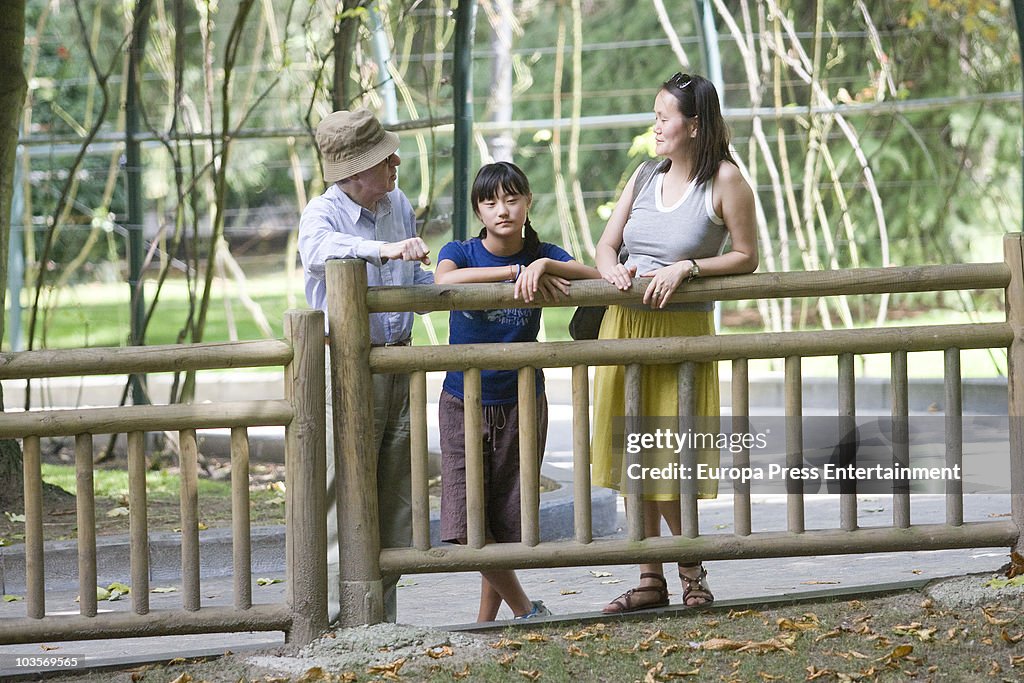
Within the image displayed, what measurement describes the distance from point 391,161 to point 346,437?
0.81 metres

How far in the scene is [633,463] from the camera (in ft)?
12.2

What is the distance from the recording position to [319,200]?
369 centimetres

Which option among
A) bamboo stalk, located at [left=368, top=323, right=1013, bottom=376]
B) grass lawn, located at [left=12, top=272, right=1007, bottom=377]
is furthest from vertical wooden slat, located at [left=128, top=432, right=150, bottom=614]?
grass lawn, located at [left=12, top=272, right=1007, bottom=377]

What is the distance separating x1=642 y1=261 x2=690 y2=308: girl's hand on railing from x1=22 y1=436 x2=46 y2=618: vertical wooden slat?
1733 mm

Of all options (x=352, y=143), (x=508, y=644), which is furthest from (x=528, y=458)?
(x=352, y=143)

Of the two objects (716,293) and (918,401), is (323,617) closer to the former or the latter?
(716,293)

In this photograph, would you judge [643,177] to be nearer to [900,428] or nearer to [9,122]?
[900,428]

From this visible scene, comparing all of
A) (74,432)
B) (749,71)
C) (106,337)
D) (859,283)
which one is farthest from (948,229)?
(74,432)

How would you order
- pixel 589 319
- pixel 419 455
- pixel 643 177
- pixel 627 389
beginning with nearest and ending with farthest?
pixel 419 455 → pixel 627 389 → pixel 643 177 → pixel 589 319

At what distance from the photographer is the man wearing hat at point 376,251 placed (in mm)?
3588

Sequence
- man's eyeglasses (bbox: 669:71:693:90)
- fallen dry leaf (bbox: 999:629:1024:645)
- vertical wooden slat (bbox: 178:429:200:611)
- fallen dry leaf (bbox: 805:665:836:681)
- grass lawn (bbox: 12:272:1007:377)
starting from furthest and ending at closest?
grass lawn (bbox: 12:272:1007:377) < man's eyeglasses (bbox: 669:71:693:90) < vertical wooden slat (bbox: 178:429:200:611) < fallen dry leaf (bbox: 999:629:1024:645) < fallen dry leaf (bbox: 805:665:836:681)

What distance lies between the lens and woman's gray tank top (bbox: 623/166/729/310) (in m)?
3.63

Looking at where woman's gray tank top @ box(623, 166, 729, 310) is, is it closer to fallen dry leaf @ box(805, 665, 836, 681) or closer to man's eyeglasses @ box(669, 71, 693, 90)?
man's eyeglasses @ box(669, 71, 693, 90)

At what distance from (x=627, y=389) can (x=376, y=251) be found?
83cm
